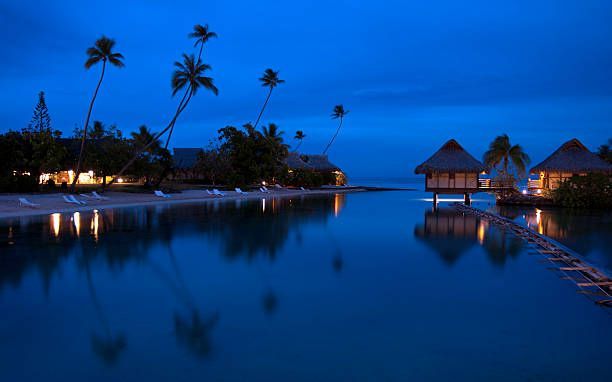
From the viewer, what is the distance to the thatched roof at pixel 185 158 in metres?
51.6

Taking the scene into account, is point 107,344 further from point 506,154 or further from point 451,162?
point 506,154

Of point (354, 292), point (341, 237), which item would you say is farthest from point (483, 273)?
point (341, 237)

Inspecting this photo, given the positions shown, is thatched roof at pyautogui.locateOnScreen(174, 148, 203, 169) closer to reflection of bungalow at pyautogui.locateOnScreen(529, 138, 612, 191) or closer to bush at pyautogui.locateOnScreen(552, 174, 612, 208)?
reflection of bungalow at pyautogui.locateOnScreen(529, 138, 612, 191)

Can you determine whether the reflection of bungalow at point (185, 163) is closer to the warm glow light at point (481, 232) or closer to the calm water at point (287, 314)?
the warm glow light at point (481, 232)

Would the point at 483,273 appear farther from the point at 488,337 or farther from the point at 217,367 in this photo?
the point at 217,367

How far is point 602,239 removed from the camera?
13.1 m

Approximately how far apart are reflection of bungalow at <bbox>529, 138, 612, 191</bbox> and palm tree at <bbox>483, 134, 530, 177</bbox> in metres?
3.56

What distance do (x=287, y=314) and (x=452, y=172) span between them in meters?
25.0

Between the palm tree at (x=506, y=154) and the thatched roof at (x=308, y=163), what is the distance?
19.5 m

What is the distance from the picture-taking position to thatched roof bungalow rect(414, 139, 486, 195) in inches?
1137

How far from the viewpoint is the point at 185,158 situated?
52.7 meters


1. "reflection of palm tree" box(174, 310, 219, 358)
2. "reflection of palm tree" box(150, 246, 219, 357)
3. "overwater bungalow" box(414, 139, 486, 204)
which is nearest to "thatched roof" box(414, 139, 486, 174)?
"overwater bungalow" box(414, 139, 486, 204)

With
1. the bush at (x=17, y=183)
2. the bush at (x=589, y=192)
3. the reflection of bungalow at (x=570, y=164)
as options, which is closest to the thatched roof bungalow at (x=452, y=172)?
the reflection of bungalow at (x=570, y=164)

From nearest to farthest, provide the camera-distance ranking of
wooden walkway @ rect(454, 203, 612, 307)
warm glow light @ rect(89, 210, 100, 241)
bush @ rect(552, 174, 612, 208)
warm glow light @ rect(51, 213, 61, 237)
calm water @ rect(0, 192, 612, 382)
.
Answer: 1. calm water @ rect(0, 192, 612, 382)
2. wooden walkway @ rect(454, 203, 612, 307)
3. warm glow light @ rect(89, 210, 100, 241)
4. warm glow light @ rect(51, 213, 61, 237)
5. bush @ rect(552, 174, 612, 208)
